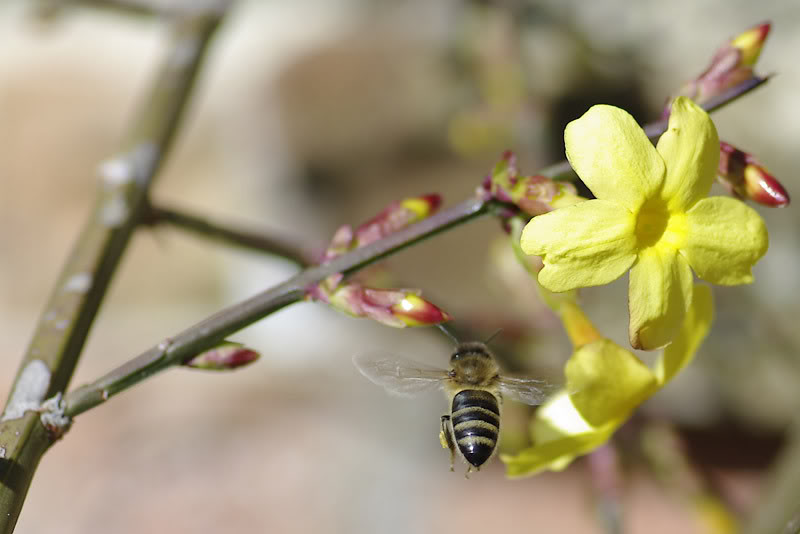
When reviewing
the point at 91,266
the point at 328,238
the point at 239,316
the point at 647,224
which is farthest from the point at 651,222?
the point at 328,238

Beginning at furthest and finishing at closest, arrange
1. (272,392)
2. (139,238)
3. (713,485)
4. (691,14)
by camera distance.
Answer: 1. (139,238)
2. (691,14)
3. (272,392)
4. (713,485)

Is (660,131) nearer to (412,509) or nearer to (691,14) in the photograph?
(412,509)

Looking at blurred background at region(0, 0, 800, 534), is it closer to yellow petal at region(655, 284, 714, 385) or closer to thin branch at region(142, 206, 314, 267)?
thin branch at region(142, 206, 314, 267)

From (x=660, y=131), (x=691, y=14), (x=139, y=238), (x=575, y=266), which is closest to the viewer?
(x=575, y=266)

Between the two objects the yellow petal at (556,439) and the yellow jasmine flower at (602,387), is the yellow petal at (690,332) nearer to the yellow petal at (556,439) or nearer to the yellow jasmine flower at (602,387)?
the yellow jasmine flower at (602,387)

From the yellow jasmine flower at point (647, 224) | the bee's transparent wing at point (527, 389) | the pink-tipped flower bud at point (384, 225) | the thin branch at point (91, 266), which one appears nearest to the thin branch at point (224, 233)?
the thin branch at point (91, 266)

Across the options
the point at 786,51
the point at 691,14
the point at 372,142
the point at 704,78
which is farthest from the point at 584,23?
the point at 704,78
